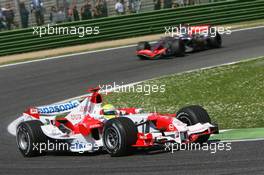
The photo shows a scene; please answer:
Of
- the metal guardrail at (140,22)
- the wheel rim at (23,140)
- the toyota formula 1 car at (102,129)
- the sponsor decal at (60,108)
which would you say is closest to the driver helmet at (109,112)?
the toyota formula 1 car at (102,129)

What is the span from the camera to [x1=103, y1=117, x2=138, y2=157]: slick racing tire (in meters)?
9.84

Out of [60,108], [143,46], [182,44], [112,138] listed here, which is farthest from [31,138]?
[182,44]

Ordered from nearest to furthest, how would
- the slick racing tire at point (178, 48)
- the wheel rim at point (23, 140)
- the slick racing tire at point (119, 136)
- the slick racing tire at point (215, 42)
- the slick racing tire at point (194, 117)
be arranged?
the slick racing tire at point (119, 136)
the slick racing tire at point (194, 117)
the wheel rim at point (23, 140)
the slick racing tire at point (178, 48)
the slick racing tire at point (215, 42)

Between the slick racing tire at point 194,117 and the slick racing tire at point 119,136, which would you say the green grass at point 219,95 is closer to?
the slick racing tire at point 194,117

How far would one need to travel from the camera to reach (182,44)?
76.0ft

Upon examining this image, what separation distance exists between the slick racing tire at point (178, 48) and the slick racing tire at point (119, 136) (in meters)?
13.0

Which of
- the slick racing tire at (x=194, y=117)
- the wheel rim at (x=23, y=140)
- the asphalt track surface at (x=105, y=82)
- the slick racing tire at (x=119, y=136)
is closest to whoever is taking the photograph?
the asphalt track surface at (x=105, y=82)

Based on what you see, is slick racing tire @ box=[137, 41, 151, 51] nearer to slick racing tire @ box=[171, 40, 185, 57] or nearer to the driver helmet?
slick racing tire @ box=[171, 40, 185, 57]

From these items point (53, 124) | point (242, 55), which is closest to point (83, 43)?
point (242, 55)

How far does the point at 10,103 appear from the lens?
17750 millimetres

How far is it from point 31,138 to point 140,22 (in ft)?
60.1

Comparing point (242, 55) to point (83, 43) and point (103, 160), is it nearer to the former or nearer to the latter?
point (83, 43)

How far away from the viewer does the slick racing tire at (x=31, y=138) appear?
1102cm

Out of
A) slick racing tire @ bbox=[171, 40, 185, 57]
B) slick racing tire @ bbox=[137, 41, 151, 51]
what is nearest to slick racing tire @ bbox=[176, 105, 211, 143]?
slick racing tire @ bbox=[171, 40, 185, 57]
